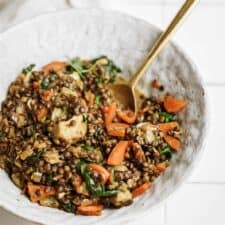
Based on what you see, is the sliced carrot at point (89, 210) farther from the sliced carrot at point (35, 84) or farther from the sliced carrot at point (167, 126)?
the sliced carrot at point (35, 84)

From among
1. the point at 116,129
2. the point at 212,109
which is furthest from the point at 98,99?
the point at 212,109

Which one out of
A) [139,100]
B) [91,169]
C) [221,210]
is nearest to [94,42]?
[139,100]

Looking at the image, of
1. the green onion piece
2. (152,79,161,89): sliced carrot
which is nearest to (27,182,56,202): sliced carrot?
the green onion piece

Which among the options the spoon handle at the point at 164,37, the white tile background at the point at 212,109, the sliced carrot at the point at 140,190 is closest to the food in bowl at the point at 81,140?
the sliced carrot at the point at 140,190

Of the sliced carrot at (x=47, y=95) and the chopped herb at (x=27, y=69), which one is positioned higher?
the sliced carrot at (x=47, y=95)

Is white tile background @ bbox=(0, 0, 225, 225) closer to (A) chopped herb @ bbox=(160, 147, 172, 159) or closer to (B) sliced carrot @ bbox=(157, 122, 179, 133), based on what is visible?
(A) chopped herb @ bbox=(160, 147, 172, 159)

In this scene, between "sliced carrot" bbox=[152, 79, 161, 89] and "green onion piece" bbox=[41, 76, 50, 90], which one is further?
"sliced carrot" bbox=[152, 79, 161, 89]
